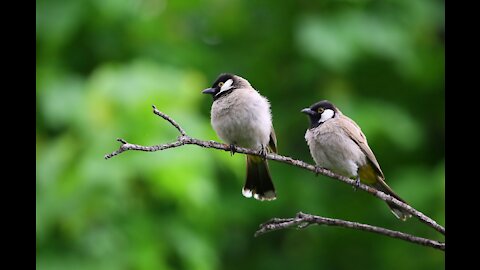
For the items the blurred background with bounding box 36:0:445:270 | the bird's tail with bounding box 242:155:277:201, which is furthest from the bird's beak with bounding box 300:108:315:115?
the blurred background with bounding box 36:0:445:270

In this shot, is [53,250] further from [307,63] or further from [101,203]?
[307,63]

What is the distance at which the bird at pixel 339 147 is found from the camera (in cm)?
380

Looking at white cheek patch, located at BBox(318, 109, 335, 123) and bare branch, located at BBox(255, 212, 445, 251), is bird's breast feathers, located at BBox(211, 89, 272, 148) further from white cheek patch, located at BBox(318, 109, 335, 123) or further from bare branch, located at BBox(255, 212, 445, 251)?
bare branch, located at BBox(255, 212, 445, 251)

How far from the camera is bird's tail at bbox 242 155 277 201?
4301mm

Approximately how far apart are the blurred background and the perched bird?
170 centimetres

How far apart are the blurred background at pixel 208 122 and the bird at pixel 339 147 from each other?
226 cm

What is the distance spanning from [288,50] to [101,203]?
3.63m

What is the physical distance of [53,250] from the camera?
6.50m

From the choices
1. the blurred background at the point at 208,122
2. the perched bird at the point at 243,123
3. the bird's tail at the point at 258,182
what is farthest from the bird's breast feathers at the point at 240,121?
the blurred background at the point at 208,122

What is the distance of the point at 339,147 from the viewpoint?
3822 millimetres
